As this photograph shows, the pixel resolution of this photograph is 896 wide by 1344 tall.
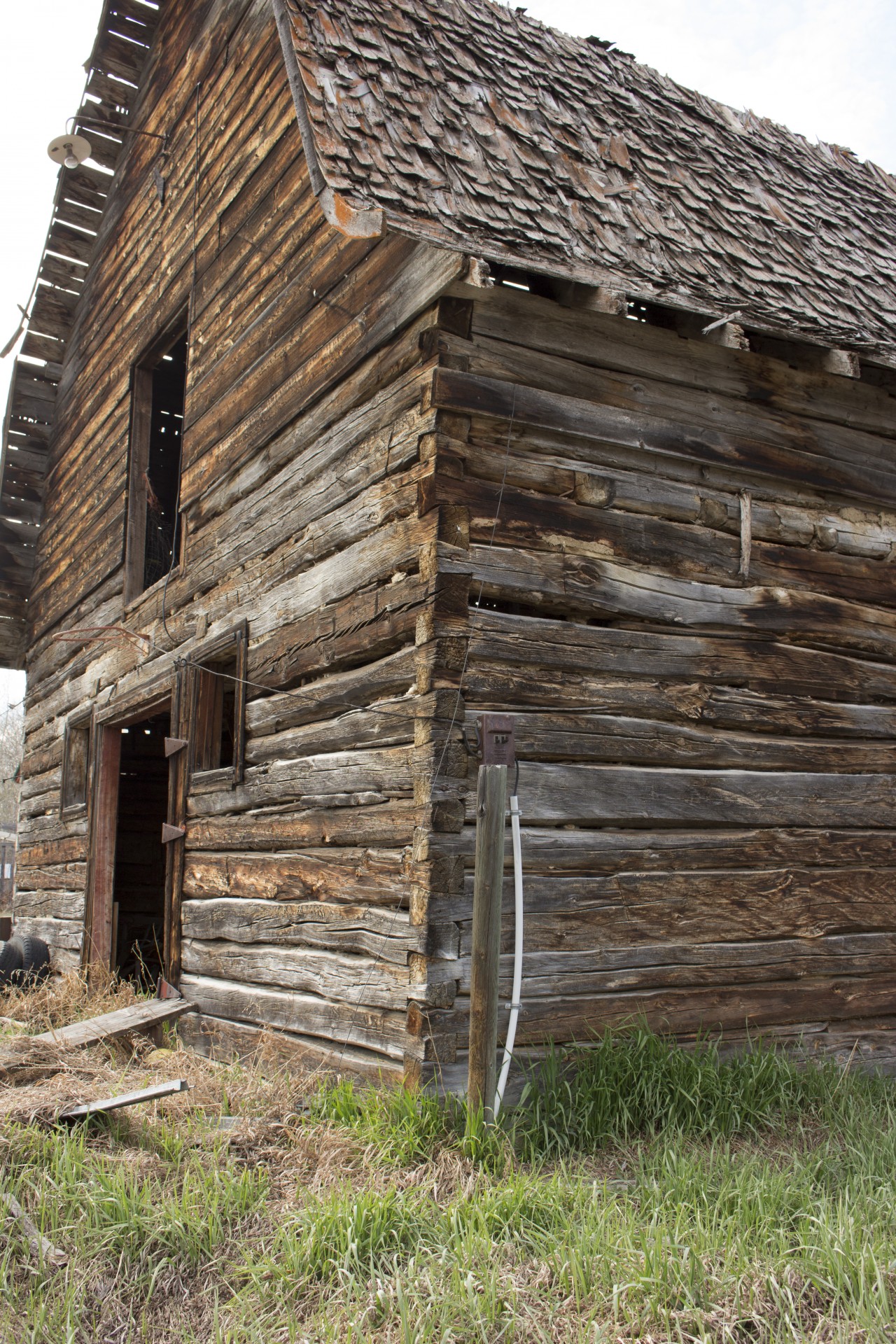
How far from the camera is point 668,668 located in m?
4.85

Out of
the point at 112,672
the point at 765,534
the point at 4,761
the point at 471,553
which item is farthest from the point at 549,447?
the point at 4,761

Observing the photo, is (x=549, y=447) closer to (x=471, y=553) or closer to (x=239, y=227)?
(x=471, y=553)

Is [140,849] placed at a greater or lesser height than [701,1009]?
greater

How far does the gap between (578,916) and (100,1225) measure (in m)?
2.11

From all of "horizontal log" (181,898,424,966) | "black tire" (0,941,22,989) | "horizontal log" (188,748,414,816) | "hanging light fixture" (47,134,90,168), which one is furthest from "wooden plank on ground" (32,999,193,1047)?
"hanging light fixture" (47,134,90,168)

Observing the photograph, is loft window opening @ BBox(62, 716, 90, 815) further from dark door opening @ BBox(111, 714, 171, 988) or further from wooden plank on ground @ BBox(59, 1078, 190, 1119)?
wooden plank on ground @ BBox(59, 1078, 190, 1119)

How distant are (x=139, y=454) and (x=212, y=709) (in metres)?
3.11

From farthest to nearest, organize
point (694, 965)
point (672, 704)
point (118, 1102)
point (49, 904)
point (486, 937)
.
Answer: point (49, 904), point (672, 704), point (694, 965), point (118, 1102), point (486, 937)

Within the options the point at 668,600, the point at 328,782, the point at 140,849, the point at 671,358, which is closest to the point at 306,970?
the point at 328,782

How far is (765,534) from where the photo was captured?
5285mm

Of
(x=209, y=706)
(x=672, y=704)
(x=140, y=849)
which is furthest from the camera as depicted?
(x=140, y=849)

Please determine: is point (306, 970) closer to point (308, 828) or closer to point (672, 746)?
point (308, 828)

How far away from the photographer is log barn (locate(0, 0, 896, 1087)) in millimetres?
4391

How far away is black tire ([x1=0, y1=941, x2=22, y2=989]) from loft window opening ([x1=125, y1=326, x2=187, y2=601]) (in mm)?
3255
